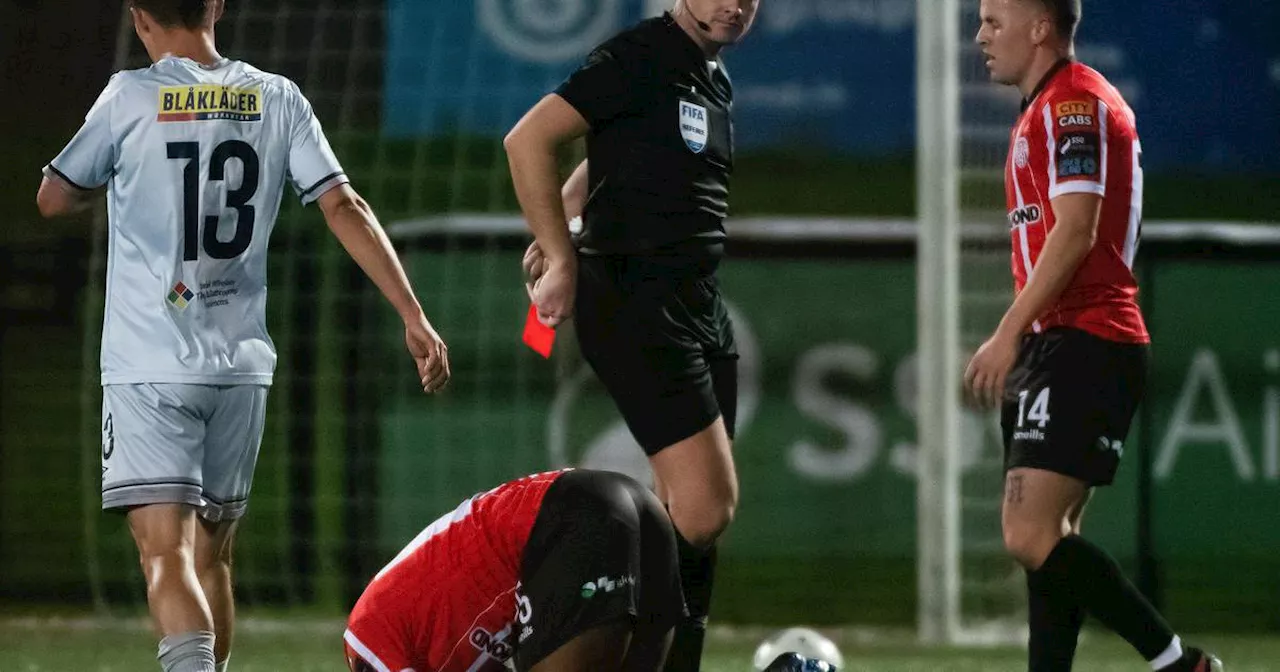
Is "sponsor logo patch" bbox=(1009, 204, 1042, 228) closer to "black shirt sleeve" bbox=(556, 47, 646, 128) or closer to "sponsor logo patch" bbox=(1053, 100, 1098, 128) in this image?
"sponsor logo patch" bbox=(1053, 100, 1098, 128)

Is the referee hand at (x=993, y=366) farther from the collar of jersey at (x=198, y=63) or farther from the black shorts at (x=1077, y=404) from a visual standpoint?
the collar of jersey at (x=198, y=63)

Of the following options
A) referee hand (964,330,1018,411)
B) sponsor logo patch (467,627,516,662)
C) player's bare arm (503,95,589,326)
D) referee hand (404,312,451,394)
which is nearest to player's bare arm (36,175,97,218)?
referee hand (404,312,451,394)

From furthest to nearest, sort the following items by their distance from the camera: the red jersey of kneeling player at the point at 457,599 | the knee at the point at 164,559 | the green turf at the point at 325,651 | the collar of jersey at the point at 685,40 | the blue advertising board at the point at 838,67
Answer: the blue advertising board at the point at 838,67 → the green turf at the point at 325,651 → the collar of jersey at the point at 685,40 → the knee at the point at 164,559 → the red jersey of kneeling player at the point at 457,599

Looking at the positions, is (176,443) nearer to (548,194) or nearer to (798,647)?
(548,194)

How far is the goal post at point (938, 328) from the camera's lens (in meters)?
6.03

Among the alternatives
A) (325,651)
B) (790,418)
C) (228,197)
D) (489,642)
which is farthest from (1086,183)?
(790,418)

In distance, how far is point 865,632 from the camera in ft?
21.3

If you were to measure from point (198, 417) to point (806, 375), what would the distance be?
3.56m

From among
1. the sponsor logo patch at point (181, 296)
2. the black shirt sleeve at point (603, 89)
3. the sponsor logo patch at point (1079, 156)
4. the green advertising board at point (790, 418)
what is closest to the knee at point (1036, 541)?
the sponsor logo patch at point (1079, 156)

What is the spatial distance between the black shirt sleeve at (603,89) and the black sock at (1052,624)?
119 cm

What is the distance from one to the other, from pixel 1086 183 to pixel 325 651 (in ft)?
9.59

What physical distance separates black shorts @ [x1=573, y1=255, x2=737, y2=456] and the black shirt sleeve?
29cm

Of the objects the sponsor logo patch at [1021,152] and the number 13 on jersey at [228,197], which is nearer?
the number 13 on jersey at [228,197]

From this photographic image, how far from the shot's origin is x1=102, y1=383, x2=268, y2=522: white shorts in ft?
11.1
